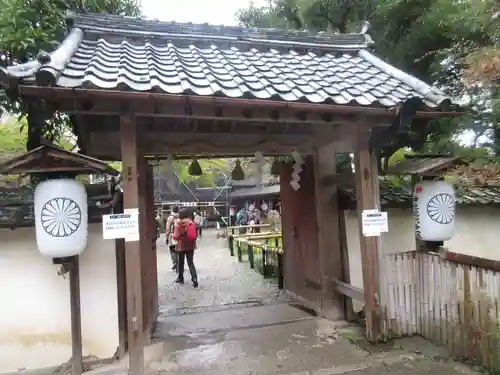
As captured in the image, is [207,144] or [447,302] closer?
[447,302]

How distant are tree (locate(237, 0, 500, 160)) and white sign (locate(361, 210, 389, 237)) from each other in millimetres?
3184

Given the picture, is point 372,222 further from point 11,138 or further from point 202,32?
point 11,138

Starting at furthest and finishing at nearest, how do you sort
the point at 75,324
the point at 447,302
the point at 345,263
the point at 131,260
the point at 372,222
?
1. the point at 345,263
2. the point at 372,222
3. the point at 447,302
4. the point at 75,324
5. the point at 131,260

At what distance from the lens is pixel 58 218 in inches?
183

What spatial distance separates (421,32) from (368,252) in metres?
5.72

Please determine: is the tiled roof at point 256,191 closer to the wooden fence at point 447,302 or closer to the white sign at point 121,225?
the wooden fence at point 447,302

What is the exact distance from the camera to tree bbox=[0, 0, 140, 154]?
5.97 meters

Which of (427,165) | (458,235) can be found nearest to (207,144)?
(427,165)

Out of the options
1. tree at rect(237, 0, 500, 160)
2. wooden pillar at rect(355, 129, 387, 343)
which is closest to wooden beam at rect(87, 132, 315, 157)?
wooden pillar at rect(355, 129, 387, 343)

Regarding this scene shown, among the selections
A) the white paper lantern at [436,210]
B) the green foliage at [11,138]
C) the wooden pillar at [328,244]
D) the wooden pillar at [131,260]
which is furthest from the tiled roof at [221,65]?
the green foliage at [11,138]

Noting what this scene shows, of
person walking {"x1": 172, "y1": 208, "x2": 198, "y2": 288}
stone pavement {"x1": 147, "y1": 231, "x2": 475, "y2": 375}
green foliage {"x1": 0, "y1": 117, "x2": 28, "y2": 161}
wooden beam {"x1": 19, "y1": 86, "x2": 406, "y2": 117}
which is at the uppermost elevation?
green foliage {"x1": 0, "y1": 117, "x2": 28, "y2": 161}

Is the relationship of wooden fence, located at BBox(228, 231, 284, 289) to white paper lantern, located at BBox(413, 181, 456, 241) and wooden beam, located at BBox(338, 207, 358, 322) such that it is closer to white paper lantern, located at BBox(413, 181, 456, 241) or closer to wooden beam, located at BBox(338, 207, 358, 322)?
wooden beam, located at BBox(338, 207, 358, 322)

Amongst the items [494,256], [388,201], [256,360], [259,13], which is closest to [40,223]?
[256,360]

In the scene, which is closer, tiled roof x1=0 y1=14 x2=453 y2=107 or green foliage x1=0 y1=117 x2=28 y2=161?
tiled roof x1=0 y1=14 x2=453 y2=107
